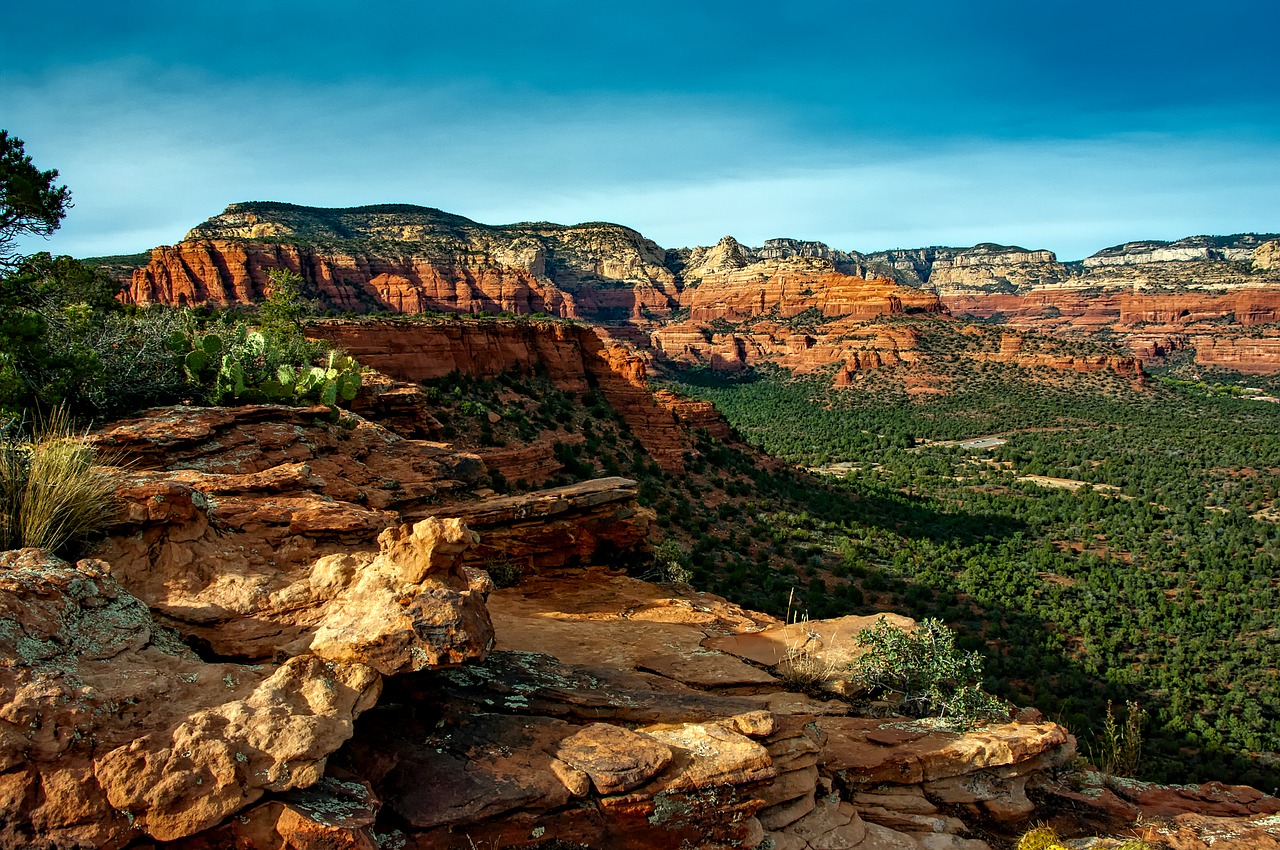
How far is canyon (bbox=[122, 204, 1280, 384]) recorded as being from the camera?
75312 millimetres

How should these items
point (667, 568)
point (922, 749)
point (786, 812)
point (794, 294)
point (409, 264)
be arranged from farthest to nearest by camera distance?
point (794, 294), point (409, 264), point (667, 568), point (922, 749), point (786, 812)

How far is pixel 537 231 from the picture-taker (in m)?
141

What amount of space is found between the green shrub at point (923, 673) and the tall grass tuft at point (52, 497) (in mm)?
8235

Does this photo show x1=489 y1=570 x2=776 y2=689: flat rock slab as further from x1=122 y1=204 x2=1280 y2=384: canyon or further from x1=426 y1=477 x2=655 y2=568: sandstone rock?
x1=122 y1=204 x2=1280 y2=384: canyon

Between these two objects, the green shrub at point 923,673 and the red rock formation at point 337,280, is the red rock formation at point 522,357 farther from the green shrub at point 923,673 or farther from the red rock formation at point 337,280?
the red rock formation at point 337,280

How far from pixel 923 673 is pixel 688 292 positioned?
140 m

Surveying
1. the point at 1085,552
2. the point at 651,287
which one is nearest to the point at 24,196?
the point at 1085,552

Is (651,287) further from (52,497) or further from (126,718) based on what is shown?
(126,718)

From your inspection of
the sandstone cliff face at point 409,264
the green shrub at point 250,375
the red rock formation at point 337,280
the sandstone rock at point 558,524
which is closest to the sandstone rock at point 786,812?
the sandstone rock at point 558,524

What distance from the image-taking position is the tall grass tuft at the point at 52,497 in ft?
17.7

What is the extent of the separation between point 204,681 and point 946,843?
6375 millimetres

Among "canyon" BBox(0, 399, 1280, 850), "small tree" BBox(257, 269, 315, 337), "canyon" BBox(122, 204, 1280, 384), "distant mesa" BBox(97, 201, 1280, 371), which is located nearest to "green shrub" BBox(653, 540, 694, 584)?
"canyon" BBox(0, 399, 1280, 850)

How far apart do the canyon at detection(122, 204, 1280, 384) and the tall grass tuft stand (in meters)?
48.3

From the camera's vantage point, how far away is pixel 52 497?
5.51 metres
